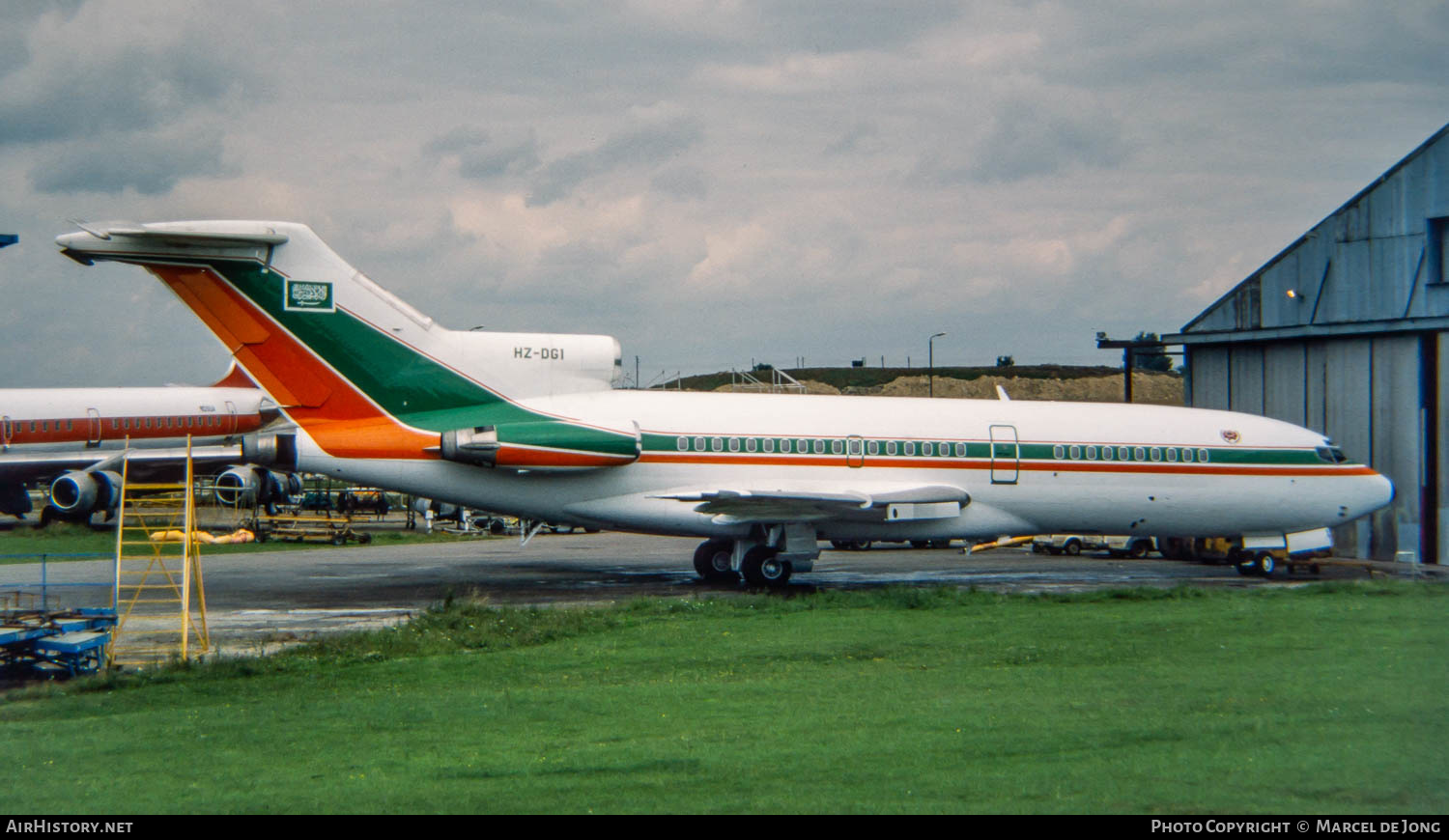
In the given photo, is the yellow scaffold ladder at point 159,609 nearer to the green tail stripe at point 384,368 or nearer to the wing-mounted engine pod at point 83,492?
the green tail stripe at point 384,368

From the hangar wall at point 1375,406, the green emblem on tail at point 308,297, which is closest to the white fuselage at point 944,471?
the hangar wall at point 1375,406

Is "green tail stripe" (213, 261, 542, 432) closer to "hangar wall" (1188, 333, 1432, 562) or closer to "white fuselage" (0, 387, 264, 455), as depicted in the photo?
"hangar wall" (1188, 333, 1432, 562)

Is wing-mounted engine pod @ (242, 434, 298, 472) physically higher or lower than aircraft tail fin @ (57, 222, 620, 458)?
lower

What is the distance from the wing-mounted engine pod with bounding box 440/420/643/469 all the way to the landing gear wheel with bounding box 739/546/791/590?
2.72 m

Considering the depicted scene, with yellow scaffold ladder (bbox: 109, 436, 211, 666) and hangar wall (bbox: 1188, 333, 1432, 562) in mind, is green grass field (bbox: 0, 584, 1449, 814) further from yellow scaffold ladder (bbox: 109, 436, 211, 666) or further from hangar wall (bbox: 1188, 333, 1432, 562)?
hangar wall (bbox: 1188, 333, 1432, 562)

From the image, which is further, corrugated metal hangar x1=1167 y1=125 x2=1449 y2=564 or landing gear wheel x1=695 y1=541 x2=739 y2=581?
corrugated metal hangar x1=1167 y1=125 x2=1449 y2=564

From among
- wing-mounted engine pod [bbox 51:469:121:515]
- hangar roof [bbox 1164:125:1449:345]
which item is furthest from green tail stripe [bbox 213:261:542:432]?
wing-mounted engine pod [bbox 51:469:121:515]

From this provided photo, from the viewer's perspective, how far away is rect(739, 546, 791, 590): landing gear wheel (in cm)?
2083

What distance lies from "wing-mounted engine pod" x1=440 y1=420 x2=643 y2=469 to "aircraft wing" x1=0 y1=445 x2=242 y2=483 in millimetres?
17445

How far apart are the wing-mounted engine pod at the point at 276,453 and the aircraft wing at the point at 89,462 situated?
16.2 metres

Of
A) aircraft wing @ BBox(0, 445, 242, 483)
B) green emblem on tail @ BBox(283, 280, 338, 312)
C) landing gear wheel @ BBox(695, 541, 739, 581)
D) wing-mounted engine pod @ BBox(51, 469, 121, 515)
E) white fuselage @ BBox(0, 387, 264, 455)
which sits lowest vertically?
landing gear wheel @ BBox(695, 541, 739, 581)

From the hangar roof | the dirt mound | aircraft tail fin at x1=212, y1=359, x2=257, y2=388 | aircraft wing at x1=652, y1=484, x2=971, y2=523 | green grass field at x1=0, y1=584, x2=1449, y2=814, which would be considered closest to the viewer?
green grass field at x1=0, y1=584, x2=1449, y2=814

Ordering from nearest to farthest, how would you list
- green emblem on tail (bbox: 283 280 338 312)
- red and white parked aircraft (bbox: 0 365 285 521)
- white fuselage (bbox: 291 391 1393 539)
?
green emblem on tail (bbox: 283 280 338 312)
white fuselage (bbox: 291 391 1393 539)
red and white parked aircraft (bbox: 0 365 285 521)

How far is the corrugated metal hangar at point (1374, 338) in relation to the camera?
24688mm
